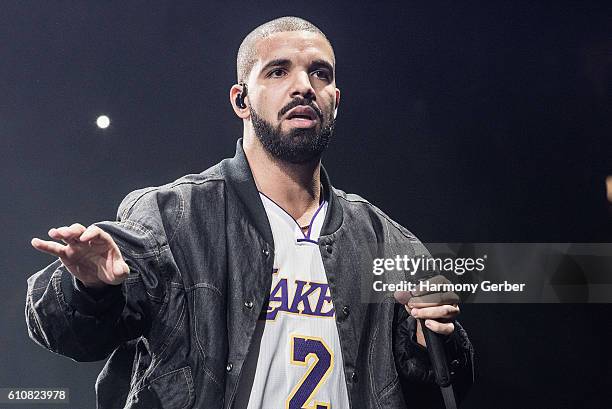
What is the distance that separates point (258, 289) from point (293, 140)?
0.38 metres

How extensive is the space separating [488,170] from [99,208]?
3.32 feet

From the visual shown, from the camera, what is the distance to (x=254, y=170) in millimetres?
1873

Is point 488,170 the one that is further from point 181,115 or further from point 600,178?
point 181,115

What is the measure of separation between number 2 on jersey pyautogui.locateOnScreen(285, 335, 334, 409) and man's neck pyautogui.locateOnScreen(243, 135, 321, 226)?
29 centimetres

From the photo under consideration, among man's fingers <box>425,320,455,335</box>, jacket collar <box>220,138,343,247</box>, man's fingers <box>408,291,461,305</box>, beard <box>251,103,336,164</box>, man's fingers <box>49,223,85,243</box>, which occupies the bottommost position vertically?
man's fingers <box>49,223,85,243</box>

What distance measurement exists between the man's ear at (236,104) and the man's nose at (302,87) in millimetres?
156

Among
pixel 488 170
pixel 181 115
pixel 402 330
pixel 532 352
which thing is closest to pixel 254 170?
pixel 181 115

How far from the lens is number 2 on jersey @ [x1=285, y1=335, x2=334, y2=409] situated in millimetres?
1644

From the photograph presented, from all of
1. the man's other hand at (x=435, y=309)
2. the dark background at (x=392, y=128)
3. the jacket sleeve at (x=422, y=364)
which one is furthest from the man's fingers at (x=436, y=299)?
the dark background at (x=392, y=128)

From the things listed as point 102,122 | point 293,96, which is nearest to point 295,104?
point 293,96

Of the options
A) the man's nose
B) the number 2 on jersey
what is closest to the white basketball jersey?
the number 2 on jersey

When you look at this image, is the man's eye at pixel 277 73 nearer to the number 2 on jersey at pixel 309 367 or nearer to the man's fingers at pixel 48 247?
the number 2 on jersey at pixel 309 367

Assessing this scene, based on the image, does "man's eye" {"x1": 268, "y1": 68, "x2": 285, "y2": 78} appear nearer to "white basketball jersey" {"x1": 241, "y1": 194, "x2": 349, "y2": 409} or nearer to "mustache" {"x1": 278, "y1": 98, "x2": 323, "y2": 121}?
"mustache" {"x1": 278, "y1": 98, "x2": 323, "y2": 121}

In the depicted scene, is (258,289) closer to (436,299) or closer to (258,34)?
(436,299)
